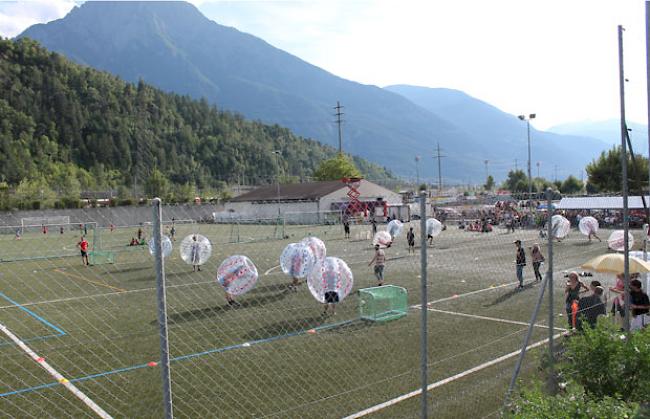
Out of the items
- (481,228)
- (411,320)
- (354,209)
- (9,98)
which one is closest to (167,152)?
(9,98)

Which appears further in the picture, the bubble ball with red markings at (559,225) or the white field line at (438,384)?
the bubble ball with red markings at (559,225)

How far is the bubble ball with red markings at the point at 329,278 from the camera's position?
1279 centimetres

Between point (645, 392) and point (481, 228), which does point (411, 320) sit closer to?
point (645, 392)

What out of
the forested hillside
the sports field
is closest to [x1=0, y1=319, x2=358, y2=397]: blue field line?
the sports field

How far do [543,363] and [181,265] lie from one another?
22610mm

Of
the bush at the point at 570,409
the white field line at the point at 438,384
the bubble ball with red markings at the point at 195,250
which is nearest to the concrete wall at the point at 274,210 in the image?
the bubble ball with red markings at the point at 195,250

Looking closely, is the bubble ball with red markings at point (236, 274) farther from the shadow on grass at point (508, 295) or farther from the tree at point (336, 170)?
the tree at point (336, 170)

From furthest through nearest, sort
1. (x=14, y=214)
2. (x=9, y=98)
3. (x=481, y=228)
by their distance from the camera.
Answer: (x=9, y=98)
(x=14, y=214)
(x=481, y=228)

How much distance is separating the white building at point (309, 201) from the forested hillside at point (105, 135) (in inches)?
1081

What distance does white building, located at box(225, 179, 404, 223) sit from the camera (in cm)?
6316

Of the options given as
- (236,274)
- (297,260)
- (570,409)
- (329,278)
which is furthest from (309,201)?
(570,409)

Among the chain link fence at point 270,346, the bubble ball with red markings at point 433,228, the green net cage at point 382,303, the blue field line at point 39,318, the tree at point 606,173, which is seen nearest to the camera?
the chain link fence at point 270,346

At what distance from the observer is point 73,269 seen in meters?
26.2

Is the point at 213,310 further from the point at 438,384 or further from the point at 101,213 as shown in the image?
the point at 101,213
